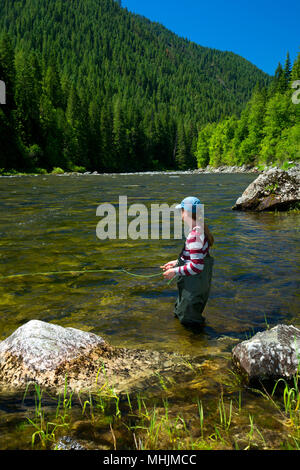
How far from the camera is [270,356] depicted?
3.75m

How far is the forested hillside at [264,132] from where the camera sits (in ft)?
164

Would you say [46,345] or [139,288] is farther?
[139,288]

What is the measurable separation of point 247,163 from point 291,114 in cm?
2164

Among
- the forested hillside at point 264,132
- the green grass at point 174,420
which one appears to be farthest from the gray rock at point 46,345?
the forested hillside at point 264,132

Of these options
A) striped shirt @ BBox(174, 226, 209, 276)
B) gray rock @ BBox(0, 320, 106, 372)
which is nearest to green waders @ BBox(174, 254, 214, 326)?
striped shirt @ BBox(174, 226, 209, 276)

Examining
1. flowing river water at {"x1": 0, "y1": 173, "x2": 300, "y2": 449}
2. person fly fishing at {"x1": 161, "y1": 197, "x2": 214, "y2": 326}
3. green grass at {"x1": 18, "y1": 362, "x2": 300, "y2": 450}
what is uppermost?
person fly fishing at {"x1": 161, "y1": 197, "x2": 214, "y2": 326}

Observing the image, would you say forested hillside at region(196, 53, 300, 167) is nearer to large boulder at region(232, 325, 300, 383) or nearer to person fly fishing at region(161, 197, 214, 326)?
person fly fishing at region(161, 197, 214, 326)

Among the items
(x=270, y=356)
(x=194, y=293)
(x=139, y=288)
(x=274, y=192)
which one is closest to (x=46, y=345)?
(x=194, y=293)

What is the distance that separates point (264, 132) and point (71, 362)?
62563 mm

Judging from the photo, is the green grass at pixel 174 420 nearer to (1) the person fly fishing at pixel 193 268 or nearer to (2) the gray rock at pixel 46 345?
(2) the gray rock at pixel 46 345

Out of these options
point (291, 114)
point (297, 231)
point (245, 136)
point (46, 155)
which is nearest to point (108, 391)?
point (297, 231)

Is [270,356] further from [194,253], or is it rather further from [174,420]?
[194,253]

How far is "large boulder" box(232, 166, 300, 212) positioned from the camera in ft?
52.0
